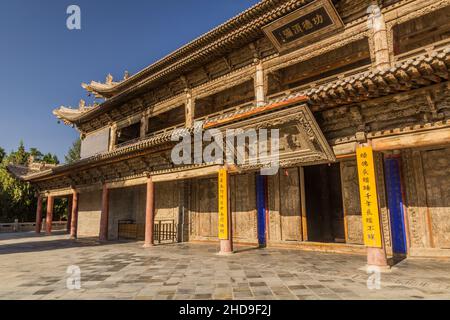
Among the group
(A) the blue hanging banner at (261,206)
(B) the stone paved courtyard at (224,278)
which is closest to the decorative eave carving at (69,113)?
(B) the stone paved courtyard at (224,278)

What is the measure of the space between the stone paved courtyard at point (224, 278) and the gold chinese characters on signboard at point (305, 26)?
6080 millimetres

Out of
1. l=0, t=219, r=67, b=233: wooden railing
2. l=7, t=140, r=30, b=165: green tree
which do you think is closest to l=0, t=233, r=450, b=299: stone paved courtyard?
l=0, t=219, r=67, b=233: wooden railing

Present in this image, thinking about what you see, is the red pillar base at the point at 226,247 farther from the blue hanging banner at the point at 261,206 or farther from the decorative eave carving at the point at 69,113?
the decorative eave carving at the point at 69,113

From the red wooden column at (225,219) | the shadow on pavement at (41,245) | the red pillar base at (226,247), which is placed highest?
the red wooden column at (225,219)

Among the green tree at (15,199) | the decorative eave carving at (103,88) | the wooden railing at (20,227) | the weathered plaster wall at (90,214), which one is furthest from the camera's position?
the green tree at (15,199)

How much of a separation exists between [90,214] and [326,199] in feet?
39.4

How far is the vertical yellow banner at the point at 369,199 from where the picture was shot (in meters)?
5.38

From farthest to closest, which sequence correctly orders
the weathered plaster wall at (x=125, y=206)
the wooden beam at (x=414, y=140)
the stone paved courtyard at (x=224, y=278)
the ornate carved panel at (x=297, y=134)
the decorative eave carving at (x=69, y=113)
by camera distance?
1. the decorative eave carving at (x=69, y=113)
2. the weathered plaster wall at (x=125, y=206)
3. the ornate carved panel at (x=297, y=134)
4. the wooden beam at (x=414, y=140)
5. the stone paved courtyard at (x=224, y=278)

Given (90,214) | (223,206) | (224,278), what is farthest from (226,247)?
(90,214)

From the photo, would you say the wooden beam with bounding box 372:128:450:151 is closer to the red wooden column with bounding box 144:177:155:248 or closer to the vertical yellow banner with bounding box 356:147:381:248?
the vertical yellow banner with bounding box 356:147:381:248

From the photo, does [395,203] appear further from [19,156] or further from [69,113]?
[19,156]

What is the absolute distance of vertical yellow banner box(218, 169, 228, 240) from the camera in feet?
25.5

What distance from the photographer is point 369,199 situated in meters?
5.53

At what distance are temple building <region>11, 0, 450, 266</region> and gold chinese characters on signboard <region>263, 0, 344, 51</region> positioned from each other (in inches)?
1.2
